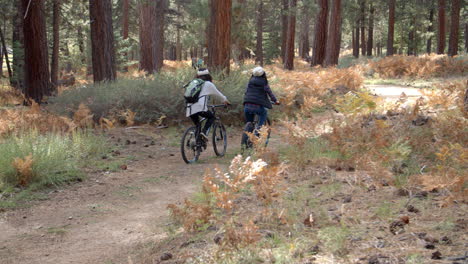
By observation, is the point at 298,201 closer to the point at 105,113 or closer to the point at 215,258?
the point at 215,258

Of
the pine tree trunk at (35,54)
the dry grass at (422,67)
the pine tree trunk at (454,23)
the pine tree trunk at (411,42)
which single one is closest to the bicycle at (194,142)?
the pine tree trunk at (35,54)

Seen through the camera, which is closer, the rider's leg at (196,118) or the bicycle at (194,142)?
the bicycle at (194,142)

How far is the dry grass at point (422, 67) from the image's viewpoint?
2220 centimetres

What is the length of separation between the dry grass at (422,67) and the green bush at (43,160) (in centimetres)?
1900

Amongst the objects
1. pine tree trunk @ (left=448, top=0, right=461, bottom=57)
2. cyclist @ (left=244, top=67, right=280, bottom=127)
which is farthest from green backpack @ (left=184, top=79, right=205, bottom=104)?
pine tree trunk @ (left=448, top=0, right=461, bottom=57)

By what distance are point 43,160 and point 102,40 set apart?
9.38 meters

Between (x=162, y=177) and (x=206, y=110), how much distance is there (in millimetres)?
1755

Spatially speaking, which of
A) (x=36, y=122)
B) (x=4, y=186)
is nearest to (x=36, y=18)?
(x=36, y=122)

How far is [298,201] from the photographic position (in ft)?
16.4

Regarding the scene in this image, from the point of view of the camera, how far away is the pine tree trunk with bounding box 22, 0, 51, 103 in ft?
46.9

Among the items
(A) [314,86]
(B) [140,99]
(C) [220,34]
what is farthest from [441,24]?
(B) [140,99]

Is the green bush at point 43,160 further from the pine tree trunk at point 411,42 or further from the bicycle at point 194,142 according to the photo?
the pine tree trunk at point 411,42

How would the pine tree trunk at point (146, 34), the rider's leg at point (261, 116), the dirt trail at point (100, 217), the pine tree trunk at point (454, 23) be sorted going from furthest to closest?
the pine tree trunk at point (454, 23), the pine tree trunk at point (146, 34), the rider's leg at point (261, 116), the dirt trail at point (100, 217)

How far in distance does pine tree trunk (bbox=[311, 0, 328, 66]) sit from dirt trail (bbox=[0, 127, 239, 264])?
17.9m
